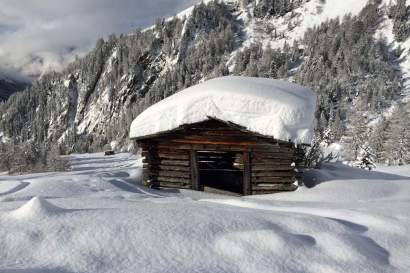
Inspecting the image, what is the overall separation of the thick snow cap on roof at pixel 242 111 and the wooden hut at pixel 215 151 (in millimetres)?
93

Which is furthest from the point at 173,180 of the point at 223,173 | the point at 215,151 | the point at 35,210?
the point at 35,210

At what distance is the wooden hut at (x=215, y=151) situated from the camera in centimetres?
1173

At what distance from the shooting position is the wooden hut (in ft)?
38.5

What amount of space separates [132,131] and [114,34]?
178451 millimetres

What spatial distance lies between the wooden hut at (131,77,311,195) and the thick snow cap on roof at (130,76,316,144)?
93mm

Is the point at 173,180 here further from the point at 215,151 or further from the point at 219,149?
the point at 219,149

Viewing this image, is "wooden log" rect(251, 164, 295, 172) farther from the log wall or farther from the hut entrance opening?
the hut entrance opening

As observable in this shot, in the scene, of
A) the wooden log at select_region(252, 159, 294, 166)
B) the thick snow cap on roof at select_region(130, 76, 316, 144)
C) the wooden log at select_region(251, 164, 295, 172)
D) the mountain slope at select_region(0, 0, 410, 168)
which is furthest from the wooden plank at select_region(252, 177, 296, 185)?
the mountain slope at select_region(0, 0, 410, 168)

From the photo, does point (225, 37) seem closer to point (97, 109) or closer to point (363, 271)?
point (97, 109)

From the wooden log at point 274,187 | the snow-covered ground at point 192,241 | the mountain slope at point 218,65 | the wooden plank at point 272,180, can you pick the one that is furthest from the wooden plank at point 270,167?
the mountain slope at point 218,65

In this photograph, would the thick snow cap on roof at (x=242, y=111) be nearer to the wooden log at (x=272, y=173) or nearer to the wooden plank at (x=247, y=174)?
the wooden plank at (x=247, y=174)

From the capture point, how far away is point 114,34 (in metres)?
180

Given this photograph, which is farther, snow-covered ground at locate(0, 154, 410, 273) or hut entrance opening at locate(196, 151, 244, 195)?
hut entrance opening at locate(196, 151, 244, 195)

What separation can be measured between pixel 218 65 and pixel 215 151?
426 feet
